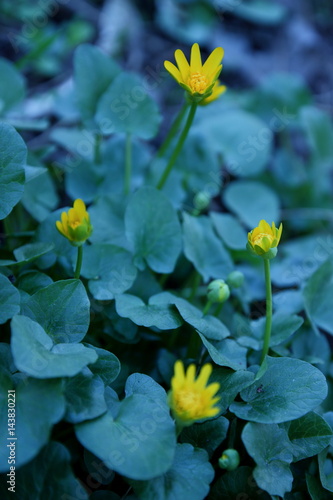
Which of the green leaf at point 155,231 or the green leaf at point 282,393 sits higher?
the green leaf at point 155,231

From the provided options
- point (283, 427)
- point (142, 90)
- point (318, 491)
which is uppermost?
point (142, 90)

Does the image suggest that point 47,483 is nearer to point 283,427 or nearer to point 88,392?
point 88,392

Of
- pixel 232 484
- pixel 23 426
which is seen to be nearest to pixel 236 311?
pixel 232 484

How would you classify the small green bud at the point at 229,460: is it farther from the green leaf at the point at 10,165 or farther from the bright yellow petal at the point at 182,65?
the bright yellow petal at the point at 182,65

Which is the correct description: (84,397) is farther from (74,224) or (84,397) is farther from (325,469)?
(325,469)

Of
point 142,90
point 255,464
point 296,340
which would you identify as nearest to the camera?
point 255,464

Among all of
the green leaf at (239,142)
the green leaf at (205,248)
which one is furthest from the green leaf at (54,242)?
the green leaf at (239,142)

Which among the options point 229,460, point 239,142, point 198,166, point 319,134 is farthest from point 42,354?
point 319,134
